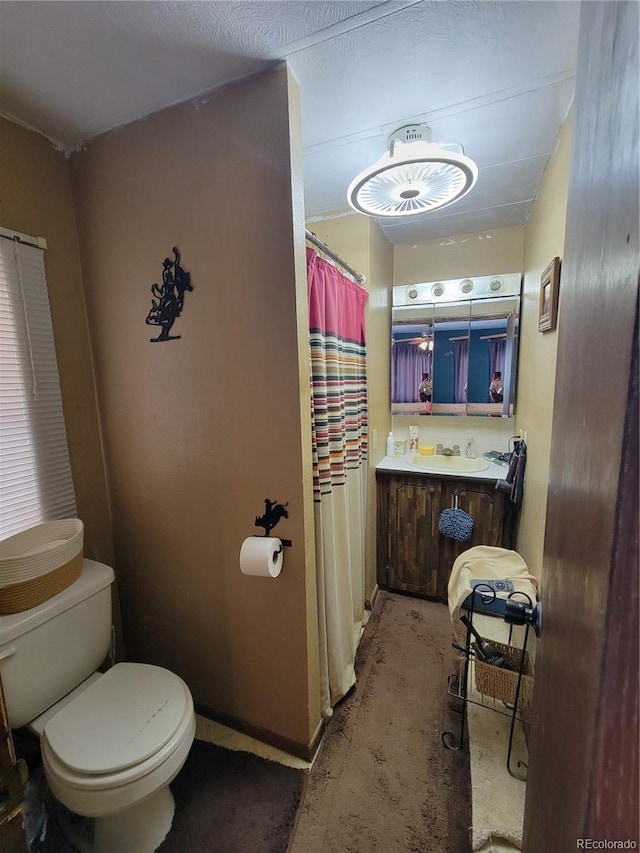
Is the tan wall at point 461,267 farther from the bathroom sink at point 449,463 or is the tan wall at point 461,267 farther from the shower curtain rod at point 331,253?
the shower curtain rod at point 331,253

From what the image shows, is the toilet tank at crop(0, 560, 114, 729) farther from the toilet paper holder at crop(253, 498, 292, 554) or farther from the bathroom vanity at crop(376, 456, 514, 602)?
the bathroom vanity at crop(376, 456, 514, 602)

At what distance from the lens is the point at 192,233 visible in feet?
4.25

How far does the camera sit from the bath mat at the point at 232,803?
1121 millimetres

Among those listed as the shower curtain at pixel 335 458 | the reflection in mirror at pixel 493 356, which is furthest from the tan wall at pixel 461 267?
the shower curtain at pixel 335 458

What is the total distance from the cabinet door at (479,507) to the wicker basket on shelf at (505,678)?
874mm

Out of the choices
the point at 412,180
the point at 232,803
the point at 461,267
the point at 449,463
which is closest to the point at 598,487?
the point at 412,180

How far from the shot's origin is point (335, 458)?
1.52 meters

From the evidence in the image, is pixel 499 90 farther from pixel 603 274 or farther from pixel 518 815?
pixel 518 815

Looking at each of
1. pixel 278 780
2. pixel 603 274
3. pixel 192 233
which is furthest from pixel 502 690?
pixel 192 233

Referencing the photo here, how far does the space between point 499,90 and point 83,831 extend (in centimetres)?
295

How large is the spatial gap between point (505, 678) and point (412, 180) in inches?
75.2

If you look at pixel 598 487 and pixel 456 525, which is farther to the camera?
pixel 456 525

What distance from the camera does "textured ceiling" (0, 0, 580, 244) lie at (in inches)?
36.1

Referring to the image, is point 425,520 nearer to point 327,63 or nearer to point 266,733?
point 266,733
